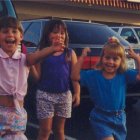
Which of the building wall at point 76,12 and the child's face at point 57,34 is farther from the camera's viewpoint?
the building wall at point 76,12

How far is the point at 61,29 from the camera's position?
5.27 m

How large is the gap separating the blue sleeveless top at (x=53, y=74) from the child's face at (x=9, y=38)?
1.06 m

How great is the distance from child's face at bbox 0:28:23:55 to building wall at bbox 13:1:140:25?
705 inches

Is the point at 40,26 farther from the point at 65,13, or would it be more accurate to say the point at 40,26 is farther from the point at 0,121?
the point at 65,13

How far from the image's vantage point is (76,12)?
A: 25250mm

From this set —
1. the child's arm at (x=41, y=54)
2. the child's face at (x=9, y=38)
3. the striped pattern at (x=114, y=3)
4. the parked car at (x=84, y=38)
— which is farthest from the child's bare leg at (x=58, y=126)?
the striped pattern at (x=114, y=3)

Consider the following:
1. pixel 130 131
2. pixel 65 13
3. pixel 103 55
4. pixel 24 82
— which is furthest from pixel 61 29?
pixel 65 13

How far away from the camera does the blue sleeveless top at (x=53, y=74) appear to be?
5289 millimetres

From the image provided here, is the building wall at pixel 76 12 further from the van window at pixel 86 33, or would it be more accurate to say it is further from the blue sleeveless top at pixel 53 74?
→ the blue sleeveless top at pixel 53 74

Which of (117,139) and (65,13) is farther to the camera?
(65,13)

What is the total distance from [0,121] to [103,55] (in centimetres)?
124

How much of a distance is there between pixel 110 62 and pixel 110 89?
0.26 meters

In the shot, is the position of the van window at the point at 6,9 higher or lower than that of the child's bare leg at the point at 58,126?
higher

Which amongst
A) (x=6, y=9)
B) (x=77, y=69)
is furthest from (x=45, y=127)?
(x=6, y=9)
